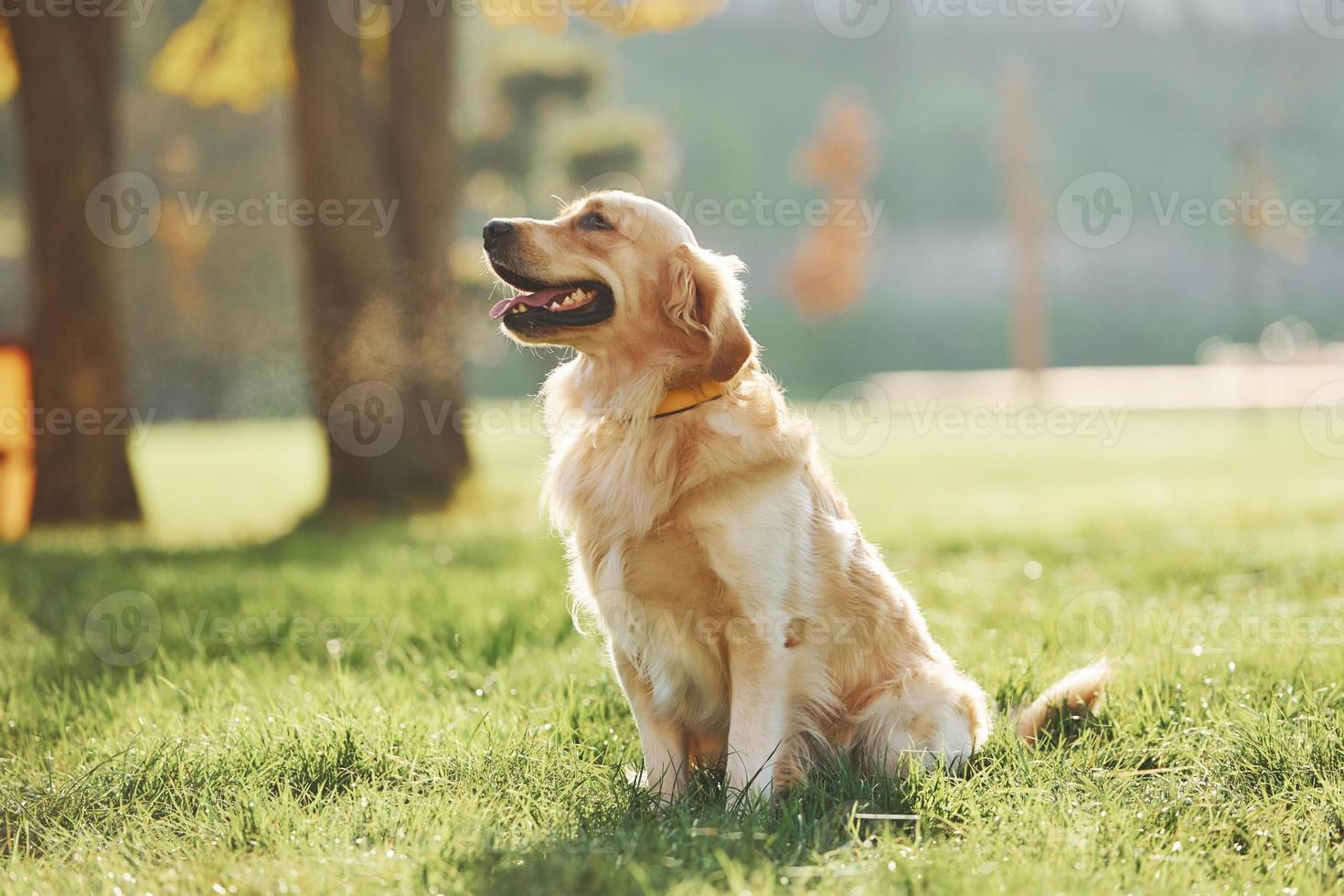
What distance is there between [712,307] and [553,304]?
0.49 m

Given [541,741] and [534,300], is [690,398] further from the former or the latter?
[541,741]

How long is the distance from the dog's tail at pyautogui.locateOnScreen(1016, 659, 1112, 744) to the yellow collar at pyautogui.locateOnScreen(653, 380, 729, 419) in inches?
50.1

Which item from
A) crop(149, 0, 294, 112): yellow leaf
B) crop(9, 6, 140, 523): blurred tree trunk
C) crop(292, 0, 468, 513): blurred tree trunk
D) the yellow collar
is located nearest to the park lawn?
the yellow collar

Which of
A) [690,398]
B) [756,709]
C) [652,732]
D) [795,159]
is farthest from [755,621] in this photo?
[795,159]

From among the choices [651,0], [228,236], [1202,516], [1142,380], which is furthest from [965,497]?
[228,236]

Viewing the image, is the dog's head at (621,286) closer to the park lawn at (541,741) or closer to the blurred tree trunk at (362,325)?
the park lawn at (541,741)

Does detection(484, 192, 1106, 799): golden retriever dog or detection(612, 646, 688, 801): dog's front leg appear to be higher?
detection(484, 192, 1106, 799): golden retriever dog

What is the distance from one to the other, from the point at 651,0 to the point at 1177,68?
7098cm

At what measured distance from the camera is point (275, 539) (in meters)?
7.64

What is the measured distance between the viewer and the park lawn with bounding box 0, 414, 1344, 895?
2.41 m

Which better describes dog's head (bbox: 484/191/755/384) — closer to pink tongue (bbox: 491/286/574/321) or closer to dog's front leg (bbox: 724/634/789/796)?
pink tongue (bbox: 491/286/574/321)

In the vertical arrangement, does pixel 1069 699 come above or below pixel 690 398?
below

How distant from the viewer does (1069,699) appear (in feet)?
10.6

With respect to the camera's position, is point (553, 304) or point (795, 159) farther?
point (795, 159)
